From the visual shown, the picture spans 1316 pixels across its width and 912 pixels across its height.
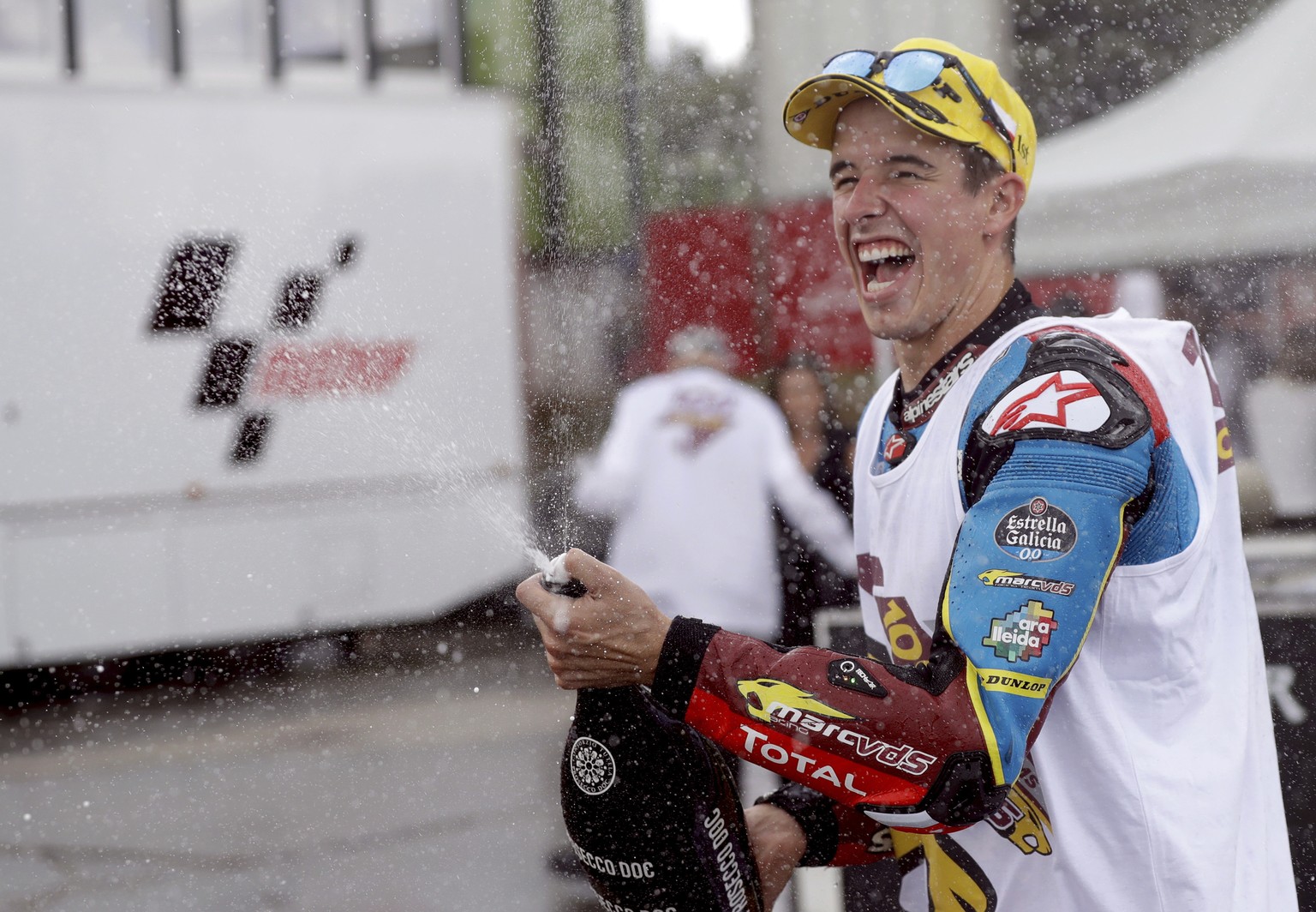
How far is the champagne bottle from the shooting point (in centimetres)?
167

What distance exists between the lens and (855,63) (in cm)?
183

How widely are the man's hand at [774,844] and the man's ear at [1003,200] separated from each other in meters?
0.98

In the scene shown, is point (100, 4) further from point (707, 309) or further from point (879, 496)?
point (879, 496)

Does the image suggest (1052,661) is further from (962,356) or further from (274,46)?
(274,46)

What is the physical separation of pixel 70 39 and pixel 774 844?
7698mm

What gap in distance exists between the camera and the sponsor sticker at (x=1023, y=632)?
140cm

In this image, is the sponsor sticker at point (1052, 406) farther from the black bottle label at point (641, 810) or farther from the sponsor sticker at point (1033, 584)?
the black bottle label at point (641, 810)

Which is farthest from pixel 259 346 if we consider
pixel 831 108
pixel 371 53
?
pixel 831 108

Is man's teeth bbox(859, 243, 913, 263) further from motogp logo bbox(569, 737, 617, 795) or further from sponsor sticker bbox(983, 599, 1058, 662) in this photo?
motogp logo bbox(569, 737, 617, 795)

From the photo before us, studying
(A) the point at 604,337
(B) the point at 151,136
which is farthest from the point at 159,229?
(A) the point at 604,337

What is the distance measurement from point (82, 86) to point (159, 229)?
99 cm

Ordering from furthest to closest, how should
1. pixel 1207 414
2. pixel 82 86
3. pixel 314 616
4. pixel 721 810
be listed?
1. pixel 314 616
2. pixel 82 86
3. pixel 721 810
4. pixel 1207 414

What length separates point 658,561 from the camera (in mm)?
4512

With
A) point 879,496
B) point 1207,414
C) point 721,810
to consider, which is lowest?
point 721,810
